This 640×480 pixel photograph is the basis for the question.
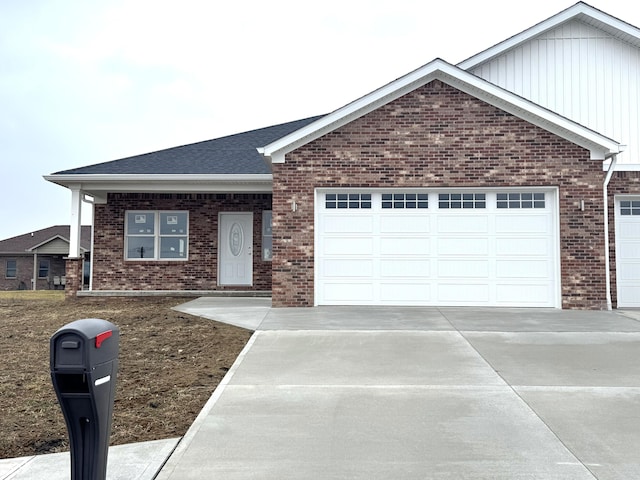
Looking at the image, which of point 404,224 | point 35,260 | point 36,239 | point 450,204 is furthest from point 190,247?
point 36,239

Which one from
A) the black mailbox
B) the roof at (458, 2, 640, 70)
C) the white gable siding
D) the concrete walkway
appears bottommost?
the concrete walkway

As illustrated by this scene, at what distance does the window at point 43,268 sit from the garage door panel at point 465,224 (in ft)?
102

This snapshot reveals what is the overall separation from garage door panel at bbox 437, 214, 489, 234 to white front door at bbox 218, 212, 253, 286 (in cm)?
597

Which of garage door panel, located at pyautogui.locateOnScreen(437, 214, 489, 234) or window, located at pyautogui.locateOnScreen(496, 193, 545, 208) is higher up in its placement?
window, located at pyautogui.locateOnScreen(496, 193, 545, 208)

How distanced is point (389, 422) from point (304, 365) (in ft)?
6.60

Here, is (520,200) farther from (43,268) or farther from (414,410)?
(43,268)

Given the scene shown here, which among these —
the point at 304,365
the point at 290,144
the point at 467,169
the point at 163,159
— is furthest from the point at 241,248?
the point at 304,365

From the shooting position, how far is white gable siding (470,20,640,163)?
1281 cm

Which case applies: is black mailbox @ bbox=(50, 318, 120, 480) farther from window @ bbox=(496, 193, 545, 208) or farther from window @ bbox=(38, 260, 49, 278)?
window @ bbox=(38, 260, 49, 278)

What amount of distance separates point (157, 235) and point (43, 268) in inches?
950

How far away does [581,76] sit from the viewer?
12992 mm

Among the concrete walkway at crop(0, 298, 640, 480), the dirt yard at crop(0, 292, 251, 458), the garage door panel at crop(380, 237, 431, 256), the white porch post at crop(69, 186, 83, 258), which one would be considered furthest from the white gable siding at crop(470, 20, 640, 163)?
the white porch post at crop(69, 186, 83, 258)

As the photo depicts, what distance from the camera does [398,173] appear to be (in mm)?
11375

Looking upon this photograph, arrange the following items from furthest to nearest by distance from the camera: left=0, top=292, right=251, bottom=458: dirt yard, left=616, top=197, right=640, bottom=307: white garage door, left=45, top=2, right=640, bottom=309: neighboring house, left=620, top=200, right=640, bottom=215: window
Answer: left=620, top=200, right=640, bottom=215: window < left=616, top=197, right=640, bottom=307: white garage door < left=45, top=2, right=640, bottom=309: neighboring house < left=0, top=292, right=251, bottom=458: dirt yard
